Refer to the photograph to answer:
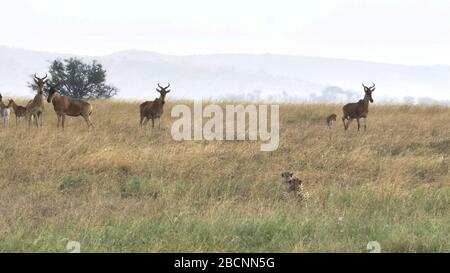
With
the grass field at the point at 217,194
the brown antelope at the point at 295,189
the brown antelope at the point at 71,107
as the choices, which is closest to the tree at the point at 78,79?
the brown antelope at the point at 71,107

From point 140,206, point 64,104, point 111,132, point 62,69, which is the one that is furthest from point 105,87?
point 140,206

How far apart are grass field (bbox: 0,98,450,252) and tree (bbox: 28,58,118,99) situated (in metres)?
19.1

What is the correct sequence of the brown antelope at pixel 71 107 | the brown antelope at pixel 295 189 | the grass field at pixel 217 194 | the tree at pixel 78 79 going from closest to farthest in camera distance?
1. the grass field at pixel 217 194
2. the brown antelope at pixel 295 189
3. the brown antelope at pixel 71 107
4. the tree at pixel 78 79

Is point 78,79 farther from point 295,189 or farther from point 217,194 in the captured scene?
point 295,189

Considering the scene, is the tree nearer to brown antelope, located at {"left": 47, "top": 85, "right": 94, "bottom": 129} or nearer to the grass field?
brown antelope, located at {"left": 47, "top": 85, "right": 94, "bottom": 129}

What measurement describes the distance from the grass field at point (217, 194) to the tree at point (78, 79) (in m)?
19.1

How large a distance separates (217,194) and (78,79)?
27.4 m

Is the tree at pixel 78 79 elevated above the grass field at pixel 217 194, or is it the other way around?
the tree at pixel 78 79

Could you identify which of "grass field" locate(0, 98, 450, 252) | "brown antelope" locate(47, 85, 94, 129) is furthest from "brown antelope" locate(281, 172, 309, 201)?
"brown antelope" locate(47, 85, 94, 129)

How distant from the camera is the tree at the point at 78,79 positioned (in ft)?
111

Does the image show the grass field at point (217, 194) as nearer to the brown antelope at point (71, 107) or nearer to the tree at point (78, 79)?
the brown antelope at point (71, 107)

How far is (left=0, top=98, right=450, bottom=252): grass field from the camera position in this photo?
572cm

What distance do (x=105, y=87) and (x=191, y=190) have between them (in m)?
28.1

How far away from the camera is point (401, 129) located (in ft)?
56.7
